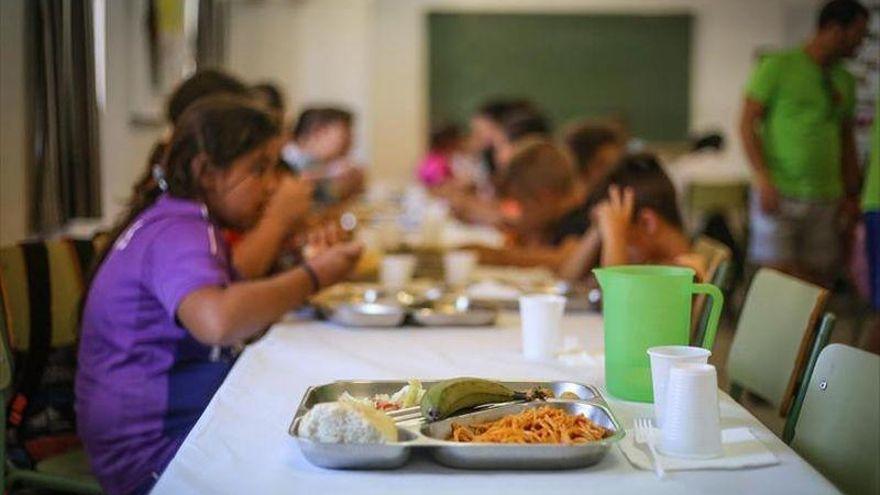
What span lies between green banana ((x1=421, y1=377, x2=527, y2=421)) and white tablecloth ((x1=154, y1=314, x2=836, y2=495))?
0.11 metres

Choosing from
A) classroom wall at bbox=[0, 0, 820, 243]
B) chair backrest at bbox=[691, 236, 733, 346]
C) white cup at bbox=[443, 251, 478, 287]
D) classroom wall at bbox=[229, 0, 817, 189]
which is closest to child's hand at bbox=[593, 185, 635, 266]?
chair backrest at bbox=[691, 236, 733, 346]

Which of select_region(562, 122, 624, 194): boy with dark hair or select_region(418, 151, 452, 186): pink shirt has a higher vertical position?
select_region(562, 122, 624, 194): boy with dark hair

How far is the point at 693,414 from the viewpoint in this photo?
1275mm

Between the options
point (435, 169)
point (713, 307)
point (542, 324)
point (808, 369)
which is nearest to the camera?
point (713, 307)

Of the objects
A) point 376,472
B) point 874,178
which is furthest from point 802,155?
point 376,472

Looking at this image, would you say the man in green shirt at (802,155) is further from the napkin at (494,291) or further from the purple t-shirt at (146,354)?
the purple t-shirt at (146,354)

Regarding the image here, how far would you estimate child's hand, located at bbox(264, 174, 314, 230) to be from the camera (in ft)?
9.27

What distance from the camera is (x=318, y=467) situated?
1253 mm

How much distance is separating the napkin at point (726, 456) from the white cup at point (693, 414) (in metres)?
0.01

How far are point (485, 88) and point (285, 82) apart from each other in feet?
5.98

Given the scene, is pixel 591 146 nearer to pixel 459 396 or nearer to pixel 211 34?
pixel 211 34

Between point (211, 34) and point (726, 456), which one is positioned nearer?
point (726, 456)

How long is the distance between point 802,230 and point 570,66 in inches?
188

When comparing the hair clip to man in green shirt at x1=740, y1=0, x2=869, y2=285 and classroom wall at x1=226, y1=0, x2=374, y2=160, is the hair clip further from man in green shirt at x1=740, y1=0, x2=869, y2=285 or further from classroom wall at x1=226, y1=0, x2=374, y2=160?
classroom wall at x1=226, y1=0, x2=374, y2=160
